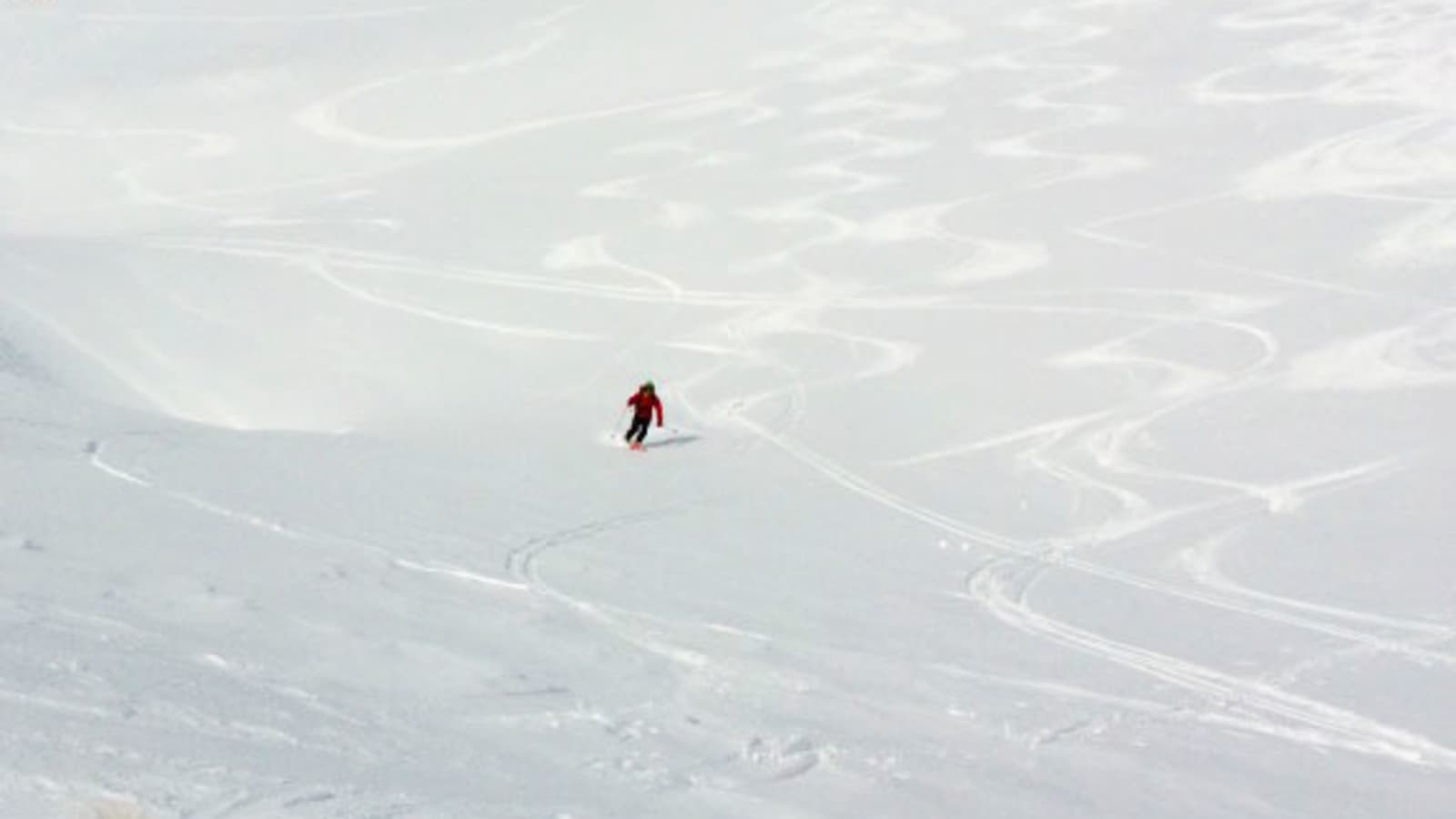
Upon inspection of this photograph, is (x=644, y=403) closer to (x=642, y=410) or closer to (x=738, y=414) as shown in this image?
(x=642, y=410)

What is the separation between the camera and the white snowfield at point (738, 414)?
782 cm

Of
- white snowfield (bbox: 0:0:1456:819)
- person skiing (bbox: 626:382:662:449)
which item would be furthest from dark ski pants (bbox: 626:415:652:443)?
white snowfield (bbox: 0:0:1456:819)

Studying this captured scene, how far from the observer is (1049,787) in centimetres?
783

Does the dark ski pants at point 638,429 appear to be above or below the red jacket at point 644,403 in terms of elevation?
below

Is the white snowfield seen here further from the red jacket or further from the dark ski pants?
the red jacket

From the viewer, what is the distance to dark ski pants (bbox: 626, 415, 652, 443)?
19422 mm

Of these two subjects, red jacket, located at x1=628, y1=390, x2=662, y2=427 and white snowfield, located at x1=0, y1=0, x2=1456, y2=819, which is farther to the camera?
red jacket, located at x1=628, y1=390, x2=662, y2=427

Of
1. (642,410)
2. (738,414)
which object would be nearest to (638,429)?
(642,410)

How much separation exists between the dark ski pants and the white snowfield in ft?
1.34

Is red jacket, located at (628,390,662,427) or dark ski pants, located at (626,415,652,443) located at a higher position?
red jacket, located at (628,390,662,427)

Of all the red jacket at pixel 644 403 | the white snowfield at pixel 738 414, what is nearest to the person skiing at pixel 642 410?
the red jacket at pixel 644 403

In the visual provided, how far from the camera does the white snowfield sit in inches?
308

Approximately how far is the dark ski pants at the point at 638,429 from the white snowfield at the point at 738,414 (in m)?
0.41

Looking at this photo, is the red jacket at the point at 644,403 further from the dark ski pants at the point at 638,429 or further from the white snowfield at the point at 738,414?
the white snowfield at the point at 738,414
